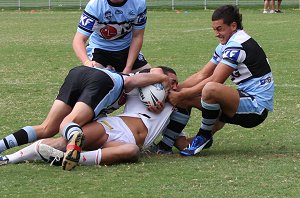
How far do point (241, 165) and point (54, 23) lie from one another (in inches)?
888

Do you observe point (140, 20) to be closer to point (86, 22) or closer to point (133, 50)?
point (133, 50)

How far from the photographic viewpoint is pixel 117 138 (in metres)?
7.77

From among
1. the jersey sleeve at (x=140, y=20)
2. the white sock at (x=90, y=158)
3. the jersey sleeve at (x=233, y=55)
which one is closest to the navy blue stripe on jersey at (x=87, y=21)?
the jersey sleeve at (x=140, y=20)

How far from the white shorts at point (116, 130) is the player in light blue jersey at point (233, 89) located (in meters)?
0.57

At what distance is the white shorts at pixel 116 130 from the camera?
777 cm

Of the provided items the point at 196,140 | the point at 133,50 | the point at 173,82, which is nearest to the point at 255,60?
the point at 173,82

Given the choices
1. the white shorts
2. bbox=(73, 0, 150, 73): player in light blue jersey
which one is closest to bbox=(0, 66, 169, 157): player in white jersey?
the white shorts

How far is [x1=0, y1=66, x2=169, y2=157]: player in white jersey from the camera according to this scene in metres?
7.58

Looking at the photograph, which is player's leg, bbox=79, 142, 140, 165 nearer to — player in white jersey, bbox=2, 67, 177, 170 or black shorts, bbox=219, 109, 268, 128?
player in white jersey, bbox=2, 67, 177, 170

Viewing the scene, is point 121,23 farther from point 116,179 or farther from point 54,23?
point 54,23

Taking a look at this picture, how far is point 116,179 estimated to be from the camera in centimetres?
686

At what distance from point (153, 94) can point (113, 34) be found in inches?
Answer: 61.4

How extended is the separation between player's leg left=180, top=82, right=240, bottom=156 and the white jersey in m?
0.33

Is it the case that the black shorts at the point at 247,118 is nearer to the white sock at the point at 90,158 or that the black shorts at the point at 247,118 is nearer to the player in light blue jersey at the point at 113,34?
the white sock at the point at 90,158
